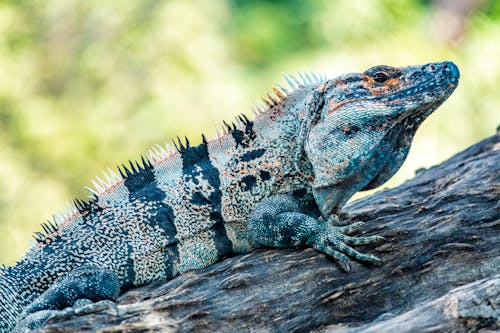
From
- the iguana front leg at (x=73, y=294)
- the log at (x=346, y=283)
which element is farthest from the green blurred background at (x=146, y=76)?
the iguana front leg at (x=73, y=294)

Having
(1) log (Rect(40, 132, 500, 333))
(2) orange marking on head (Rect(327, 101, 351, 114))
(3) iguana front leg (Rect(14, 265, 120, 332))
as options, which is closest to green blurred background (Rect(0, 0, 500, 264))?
(1) log (Rect(40, 132, 500, 333))

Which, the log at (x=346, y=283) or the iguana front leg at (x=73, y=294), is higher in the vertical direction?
the iguana front leg at (x=73, y=294)

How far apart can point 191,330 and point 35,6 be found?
10.7 meters

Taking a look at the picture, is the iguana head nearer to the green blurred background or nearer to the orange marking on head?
the orange marking on head

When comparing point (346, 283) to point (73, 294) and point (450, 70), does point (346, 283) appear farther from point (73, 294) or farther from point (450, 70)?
point (73, 294)

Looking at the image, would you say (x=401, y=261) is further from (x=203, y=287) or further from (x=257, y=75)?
(x=257, y=75)

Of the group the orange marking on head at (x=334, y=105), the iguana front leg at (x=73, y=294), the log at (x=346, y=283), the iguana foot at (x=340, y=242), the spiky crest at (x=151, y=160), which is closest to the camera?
the log at (x=346, y=283)

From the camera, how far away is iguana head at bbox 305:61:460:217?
5309 millimetres

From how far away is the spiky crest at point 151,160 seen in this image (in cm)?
570

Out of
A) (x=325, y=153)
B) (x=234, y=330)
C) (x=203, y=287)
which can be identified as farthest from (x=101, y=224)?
(x=325, y=153)

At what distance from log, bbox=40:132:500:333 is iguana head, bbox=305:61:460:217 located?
0.46 meters

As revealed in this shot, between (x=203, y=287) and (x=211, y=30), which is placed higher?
(x=211, y=30)

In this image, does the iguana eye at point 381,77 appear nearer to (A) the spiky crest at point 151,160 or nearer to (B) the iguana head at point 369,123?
(B) the iguana head at point 369,123

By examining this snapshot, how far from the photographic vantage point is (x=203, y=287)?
5.15 meters
